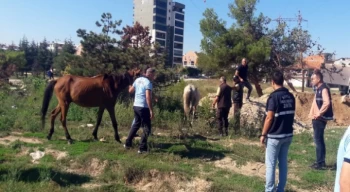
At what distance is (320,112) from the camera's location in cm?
670

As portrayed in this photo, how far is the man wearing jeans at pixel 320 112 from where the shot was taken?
669 centimetres

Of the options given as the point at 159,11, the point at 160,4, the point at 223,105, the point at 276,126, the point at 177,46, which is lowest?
the point at 276,126

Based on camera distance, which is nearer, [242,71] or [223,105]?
[223,105]

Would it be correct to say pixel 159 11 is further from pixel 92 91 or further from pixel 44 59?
pixel 92 91

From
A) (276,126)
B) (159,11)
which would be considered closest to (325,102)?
(276,126)

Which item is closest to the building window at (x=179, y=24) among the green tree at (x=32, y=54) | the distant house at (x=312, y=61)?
the green tree at (x=32, y=54)

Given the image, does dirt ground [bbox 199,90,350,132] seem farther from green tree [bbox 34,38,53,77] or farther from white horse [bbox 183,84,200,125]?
green tree [bbox 34,38,53,77]

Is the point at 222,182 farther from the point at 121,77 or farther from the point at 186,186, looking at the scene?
the point at 121,77

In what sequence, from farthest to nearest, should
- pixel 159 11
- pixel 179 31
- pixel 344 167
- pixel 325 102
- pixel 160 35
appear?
1. pixel 179 31
2. pixel 159 11
3. pixel 160 35
4. pixel 325 102
5. pixel 344 167

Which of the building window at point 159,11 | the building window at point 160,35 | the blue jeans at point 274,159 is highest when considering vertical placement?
the building window at point 159,11

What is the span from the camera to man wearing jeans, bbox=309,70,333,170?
669cm

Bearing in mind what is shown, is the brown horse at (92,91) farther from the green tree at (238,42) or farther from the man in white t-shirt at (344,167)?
the green tree at (238,42)

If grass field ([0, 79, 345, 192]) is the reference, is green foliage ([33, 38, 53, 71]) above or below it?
above

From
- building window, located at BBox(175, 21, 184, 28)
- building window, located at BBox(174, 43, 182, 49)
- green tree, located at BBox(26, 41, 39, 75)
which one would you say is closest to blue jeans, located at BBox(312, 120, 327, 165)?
green tree, located at BBox(26, 41, 39, 75)
